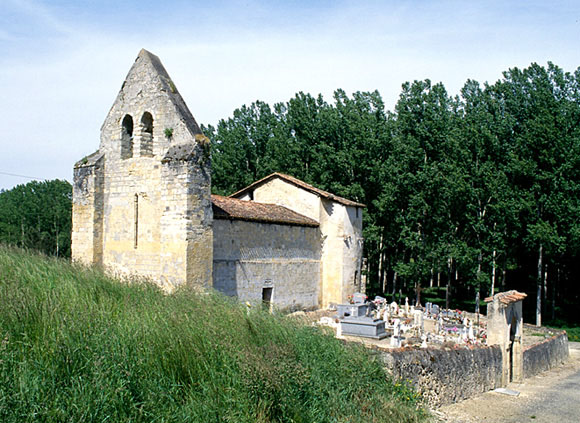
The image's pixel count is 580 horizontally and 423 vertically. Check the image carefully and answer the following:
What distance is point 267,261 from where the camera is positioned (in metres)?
21.4

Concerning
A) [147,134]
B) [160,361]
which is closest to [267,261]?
[147,134]

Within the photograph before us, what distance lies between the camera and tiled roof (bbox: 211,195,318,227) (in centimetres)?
1934

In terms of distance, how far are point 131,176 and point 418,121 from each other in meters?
21.6

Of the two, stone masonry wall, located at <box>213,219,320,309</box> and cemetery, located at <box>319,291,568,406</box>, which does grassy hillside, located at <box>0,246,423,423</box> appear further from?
stone masonry wall, located at <box>213,219,320,309</box>

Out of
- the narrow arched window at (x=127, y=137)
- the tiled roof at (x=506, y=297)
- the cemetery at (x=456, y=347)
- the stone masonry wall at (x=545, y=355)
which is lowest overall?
the stone masonry wall at (x=545, y=355)

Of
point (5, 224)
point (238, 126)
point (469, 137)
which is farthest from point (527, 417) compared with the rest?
point (5, 224)

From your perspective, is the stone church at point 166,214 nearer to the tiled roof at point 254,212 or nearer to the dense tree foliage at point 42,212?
the tiled roof at point 254,212

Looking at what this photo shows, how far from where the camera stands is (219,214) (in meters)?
18.7

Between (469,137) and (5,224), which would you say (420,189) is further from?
(5,224)

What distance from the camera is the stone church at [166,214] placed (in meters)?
15.9

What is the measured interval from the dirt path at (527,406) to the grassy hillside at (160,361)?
2.37 m

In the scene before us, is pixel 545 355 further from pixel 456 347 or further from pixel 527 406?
pixel 456 347

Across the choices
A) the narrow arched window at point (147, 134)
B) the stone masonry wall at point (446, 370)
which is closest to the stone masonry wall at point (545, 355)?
the stone masonry wall at point (446, 370)

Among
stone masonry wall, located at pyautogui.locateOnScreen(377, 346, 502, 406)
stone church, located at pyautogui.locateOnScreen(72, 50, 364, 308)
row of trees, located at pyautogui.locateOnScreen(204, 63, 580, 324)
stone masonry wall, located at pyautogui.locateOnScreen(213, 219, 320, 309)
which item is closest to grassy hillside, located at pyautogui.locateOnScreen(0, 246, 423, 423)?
stone masonry wall, located at pyautogui.locateOnScreen(377, 346, 502, 406)
